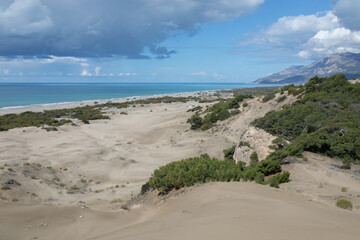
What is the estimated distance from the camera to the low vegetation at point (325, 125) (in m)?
12.4

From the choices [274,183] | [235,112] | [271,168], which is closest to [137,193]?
[271,168]

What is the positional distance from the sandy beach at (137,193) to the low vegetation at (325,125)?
2.93 ft

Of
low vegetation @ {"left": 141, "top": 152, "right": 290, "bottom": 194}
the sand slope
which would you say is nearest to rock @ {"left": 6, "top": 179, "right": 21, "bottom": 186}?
the sand slope

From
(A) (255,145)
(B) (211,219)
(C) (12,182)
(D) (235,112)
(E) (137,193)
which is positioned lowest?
(E) (137,193)

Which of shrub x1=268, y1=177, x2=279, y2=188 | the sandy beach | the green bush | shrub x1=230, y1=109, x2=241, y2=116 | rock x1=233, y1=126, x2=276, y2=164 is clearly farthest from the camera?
shrub x1=230, y1=109, x2=241, y2=116

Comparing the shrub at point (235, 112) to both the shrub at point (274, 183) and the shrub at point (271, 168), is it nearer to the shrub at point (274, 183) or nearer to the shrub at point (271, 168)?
the shrub at point (271, 168)

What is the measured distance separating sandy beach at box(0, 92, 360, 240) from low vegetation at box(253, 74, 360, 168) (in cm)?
89

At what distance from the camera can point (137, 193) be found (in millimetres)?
13000

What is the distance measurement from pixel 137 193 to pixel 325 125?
35.8 feet

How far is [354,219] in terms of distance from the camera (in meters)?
5.52

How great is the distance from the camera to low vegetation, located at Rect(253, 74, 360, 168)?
40.6 ft

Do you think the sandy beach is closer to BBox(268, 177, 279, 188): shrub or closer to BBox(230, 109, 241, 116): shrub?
BBox(268, 177, 279, 188): shrub

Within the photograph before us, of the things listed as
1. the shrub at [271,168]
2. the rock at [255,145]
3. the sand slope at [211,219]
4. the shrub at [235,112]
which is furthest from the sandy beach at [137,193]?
the shrub at [235,112]

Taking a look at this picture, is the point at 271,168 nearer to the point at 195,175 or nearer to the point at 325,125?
the point at 195,175
